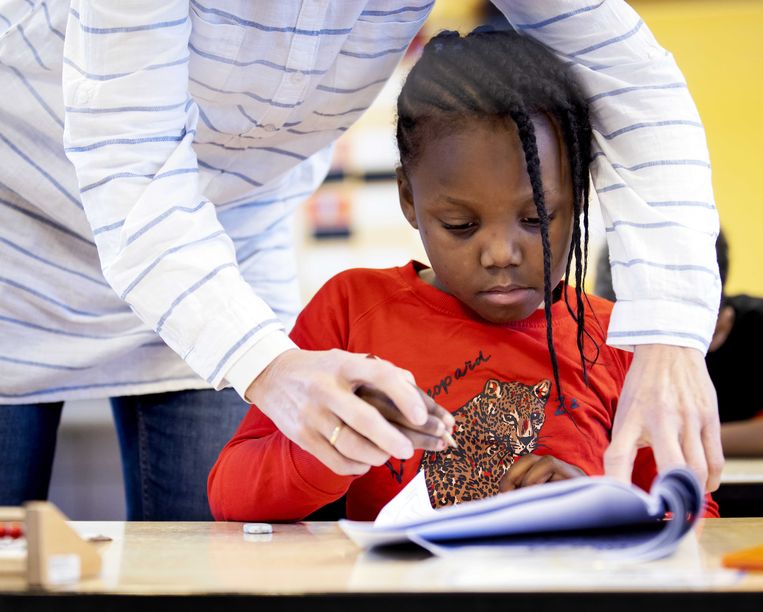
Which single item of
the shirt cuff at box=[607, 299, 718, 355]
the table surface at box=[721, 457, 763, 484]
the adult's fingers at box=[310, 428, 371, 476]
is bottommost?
the table surface at box=[721, 457, 763, 484]

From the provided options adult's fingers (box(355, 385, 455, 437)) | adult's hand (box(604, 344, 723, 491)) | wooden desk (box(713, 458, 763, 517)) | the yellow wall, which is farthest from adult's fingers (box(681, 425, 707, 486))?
the yellow wall

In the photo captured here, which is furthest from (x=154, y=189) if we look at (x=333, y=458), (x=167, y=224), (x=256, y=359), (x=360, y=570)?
(x=360, y=570)

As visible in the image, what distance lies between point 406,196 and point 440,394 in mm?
236

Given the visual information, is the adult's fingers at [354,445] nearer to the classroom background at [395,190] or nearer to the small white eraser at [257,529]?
the small white eraser at [257,529]

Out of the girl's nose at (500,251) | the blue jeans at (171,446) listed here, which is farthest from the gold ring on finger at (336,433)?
the blue jeans at (171,446)

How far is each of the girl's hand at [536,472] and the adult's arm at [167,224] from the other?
27 cm

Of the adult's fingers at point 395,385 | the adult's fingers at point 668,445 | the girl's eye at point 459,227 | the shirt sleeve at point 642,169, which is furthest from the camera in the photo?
the girl's eye at point 459,227

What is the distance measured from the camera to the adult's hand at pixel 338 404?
0.71 m

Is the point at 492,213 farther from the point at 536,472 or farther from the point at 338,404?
the point at 338,404

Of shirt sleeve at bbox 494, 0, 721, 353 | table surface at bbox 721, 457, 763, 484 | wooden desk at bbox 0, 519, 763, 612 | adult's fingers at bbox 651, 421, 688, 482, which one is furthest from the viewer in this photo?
table surface at bbox 721, 457, 763, 484

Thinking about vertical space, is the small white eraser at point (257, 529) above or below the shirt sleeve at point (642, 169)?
below

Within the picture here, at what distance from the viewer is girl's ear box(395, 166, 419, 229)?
3.74ft

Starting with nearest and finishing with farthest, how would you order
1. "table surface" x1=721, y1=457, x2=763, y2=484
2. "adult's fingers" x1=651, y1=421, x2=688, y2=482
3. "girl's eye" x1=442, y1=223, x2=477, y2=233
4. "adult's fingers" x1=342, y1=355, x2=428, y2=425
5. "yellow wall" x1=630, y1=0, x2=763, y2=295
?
"adult's fingers" x1=342, y1=355, x2=428, y2=425 → "adult's fingers" x1=651, y1=421, x2=688, y2=482 → "girl's eye" x1=442, y1=223, x2=477, y2=233 → "table surface" x1=721, y1=457, x2=763, y2=484 → "yellow wall" x1=630, y1=0, x2=763, y2=295

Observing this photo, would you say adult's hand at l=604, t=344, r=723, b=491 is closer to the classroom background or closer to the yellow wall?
the classroom background
